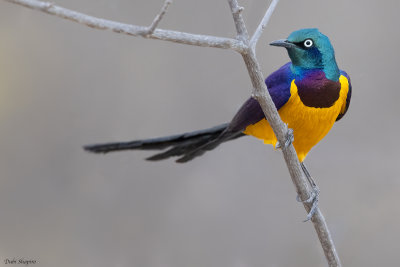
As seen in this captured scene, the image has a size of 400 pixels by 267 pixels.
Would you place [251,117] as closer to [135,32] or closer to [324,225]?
[324,225]

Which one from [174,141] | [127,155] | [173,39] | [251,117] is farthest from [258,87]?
[127,155]

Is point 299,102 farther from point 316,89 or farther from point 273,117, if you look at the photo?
point 273,117

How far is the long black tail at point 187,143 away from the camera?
103 inches

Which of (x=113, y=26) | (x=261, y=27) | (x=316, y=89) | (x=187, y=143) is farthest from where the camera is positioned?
(x=187, y=143)

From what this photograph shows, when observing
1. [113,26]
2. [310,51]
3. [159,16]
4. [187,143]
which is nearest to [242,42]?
[159,16]

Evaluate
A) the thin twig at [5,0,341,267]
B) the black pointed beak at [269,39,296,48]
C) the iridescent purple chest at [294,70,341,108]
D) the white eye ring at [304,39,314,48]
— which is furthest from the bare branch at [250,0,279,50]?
the iridescent purple chest at [294,70,341,108]

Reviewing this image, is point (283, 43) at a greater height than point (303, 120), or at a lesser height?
greater

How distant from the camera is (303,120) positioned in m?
2.55

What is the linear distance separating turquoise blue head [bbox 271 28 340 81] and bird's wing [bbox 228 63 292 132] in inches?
3.1

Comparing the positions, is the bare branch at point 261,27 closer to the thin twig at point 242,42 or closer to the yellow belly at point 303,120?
the thin twig at point 242,42

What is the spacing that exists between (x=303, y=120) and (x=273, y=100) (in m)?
0.18

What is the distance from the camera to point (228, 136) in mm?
2785

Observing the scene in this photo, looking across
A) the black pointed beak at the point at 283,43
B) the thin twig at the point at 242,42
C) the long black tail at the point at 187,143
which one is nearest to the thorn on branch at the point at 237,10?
the thin twig at the point at 242,42

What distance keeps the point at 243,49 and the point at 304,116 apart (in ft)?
2.88
